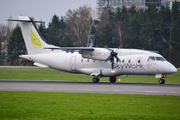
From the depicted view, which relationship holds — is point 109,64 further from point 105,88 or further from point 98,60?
point 105,88

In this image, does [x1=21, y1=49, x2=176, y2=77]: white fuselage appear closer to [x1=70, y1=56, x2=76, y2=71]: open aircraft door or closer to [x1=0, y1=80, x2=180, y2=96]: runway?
[x1=70, y1=56, x2=76, y2=71]: open aircraft door

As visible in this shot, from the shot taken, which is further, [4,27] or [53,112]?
[4,27]

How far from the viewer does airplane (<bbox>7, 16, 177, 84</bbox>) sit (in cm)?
3070

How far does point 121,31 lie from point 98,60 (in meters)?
59.1

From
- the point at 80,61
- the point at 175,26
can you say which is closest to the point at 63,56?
the point at 80,61

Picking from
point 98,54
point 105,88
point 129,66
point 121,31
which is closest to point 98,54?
point 98,54

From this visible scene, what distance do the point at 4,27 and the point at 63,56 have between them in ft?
272

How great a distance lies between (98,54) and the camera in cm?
3203

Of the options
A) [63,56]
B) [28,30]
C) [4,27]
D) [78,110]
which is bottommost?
[78,110]

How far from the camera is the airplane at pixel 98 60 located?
30.7 metres

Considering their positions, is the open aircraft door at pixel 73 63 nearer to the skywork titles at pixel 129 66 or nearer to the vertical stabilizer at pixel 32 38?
the vertical stabilizer at pixel 32 38

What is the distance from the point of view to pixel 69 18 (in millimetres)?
98625

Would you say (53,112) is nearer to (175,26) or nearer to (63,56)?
(63,56)

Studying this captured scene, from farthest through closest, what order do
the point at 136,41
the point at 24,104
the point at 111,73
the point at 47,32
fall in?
the point at 47,32
the point at 136,41
the point at 111,73
the point at 24,104
